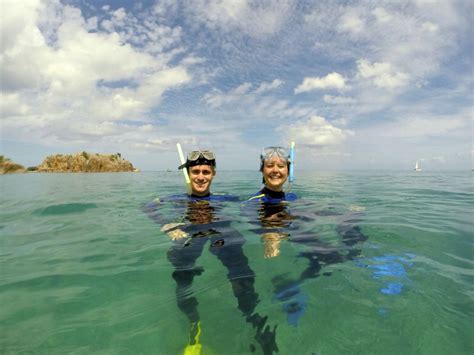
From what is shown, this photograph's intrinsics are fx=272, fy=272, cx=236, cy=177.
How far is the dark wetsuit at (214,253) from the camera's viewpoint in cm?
305

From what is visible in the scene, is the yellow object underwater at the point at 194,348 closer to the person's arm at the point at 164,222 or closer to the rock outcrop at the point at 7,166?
the person's arm at the point at 164,222

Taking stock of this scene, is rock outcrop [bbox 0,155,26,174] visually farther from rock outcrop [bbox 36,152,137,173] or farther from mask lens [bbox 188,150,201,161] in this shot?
mask lens [bbox 188,150,201,161]

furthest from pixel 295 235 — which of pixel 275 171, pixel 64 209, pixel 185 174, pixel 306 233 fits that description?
pixel 64 209

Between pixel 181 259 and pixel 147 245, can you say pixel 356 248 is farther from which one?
pixel 147 245

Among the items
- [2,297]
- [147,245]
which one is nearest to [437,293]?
[147,245]

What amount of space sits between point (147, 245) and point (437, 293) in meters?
4.60

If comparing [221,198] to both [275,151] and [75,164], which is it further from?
[75,164]

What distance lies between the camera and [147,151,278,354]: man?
9.78ft

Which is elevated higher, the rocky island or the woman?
the rocky island

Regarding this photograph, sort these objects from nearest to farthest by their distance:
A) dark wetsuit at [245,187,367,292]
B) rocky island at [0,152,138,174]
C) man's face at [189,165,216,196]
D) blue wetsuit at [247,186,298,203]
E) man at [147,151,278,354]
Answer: man at [147,151,278,354], dark wetsuit at [245,187,367,292], blue wetsuit at [247,186,298,203], man's face at [189,165,216,196], rocky island at [0,152,138,174]

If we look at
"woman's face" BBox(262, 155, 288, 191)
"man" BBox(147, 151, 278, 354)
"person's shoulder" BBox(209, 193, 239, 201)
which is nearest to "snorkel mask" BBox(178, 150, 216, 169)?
"man" BBox(147, 151, 278, 354)

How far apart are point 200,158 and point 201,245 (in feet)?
10.9

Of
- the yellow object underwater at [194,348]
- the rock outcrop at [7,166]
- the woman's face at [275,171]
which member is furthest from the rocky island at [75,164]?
the yellow object underwater at [194,348]

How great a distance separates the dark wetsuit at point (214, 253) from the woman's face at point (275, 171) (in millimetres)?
1669
